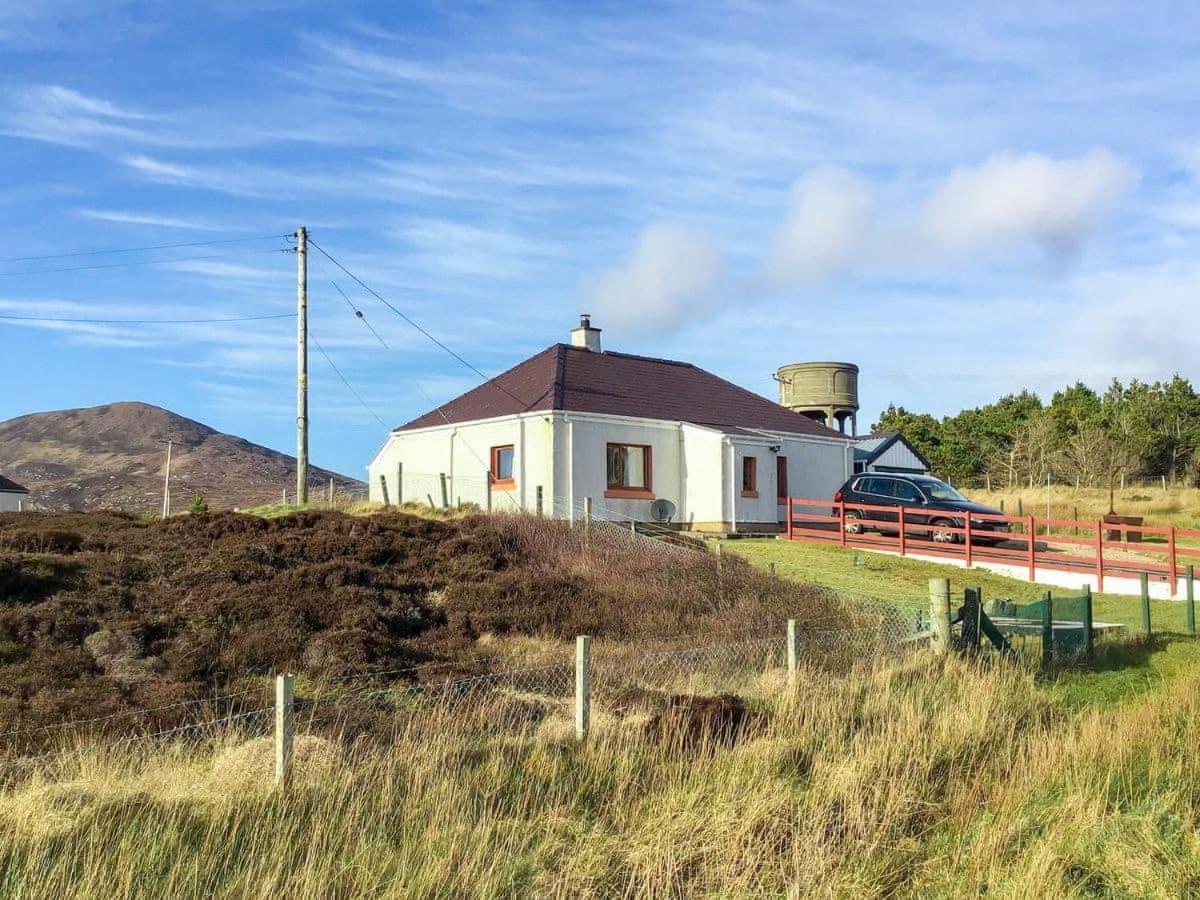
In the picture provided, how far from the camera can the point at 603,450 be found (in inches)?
1048

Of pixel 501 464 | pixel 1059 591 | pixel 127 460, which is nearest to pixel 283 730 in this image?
pixel 1059 591

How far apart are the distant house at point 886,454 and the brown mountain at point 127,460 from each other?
53359 millimetres

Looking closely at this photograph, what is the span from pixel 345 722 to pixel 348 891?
3202 mm

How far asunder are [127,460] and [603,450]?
92421mm

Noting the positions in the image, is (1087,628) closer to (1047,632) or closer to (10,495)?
(1047,632)

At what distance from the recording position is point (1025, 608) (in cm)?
1386

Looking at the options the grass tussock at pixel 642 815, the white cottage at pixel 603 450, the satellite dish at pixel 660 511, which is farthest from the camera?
the satellite dish at pixel 660 511

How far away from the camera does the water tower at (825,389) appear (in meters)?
41.9

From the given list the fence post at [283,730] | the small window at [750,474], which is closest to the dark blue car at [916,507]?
the small window at [750,474]

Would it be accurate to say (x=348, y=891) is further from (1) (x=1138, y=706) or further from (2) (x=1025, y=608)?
(2) (x=1025, y=608)

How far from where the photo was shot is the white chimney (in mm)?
31969

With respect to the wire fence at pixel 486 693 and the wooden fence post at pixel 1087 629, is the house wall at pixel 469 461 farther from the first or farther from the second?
the wooden fence post at pixel 1087 629

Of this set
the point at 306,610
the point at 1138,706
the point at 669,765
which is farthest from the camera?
the point at 306,610

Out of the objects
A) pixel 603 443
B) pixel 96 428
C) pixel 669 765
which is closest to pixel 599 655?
pixel 669 765
